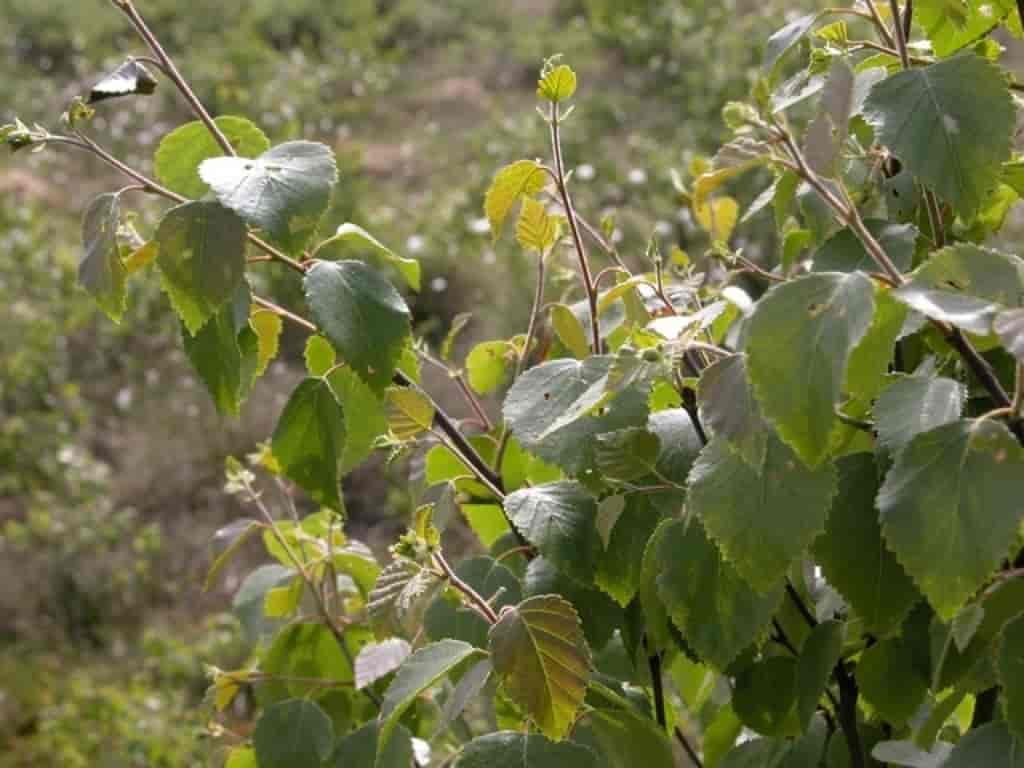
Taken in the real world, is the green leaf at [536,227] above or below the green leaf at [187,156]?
below

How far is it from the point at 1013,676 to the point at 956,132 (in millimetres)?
290

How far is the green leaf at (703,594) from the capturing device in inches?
30.4

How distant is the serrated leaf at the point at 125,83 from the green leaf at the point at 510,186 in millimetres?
227

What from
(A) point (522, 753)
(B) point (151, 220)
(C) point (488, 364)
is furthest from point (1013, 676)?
(B) point (151, 220)

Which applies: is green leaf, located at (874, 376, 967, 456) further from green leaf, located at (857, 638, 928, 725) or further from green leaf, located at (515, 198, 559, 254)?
green leaf, located at (515, 198, 559, 254)

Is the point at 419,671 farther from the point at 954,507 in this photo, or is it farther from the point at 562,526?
the point at 954,507

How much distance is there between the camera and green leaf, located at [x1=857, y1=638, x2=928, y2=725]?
0.82 m

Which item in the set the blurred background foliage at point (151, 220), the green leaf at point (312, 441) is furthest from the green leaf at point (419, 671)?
the blurred background foliage at point (151, 220)

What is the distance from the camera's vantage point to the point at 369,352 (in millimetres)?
836

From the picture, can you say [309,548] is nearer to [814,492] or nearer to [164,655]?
[814,492]

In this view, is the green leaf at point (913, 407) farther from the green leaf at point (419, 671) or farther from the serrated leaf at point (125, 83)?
the serrated leaf at point (125, 83)

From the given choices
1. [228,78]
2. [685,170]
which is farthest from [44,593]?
[228,78]

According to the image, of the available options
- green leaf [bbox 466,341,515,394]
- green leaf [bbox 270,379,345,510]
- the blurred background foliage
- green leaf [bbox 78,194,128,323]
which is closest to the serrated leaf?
green leaf [bbox 78,194,128,323]

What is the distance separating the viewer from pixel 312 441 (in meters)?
0.91
